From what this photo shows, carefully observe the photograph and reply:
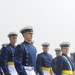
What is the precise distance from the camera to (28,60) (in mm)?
5809

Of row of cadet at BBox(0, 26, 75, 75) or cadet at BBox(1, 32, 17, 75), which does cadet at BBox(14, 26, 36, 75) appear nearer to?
row of cadet at BBox(0, 26, 75, 75)

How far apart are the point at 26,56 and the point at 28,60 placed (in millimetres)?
85

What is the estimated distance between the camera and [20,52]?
569 centimetres

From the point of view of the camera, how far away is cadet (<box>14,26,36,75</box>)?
18.3ft

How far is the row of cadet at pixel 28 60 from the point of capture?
5.69 metres

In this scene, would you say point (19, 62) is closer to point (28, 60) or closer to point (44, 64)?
point (28, 60)

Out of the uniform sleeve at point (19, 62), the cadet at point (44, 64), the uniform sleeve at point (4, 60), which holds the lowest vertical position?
the cadet at point (44, 64)

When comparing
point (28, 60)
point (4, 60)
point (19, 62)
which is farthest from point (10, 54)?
point (19, 62)

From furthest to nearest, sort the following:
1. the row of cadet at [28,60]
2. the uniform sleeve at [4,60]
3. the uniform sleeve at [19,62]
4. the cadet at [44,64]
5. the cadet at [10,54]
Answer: the cadet at [44,64] < the cadet at [10,54] < the uniform sleeve at [4,60] < the row of cadet at [28,60] < the uniform sleeve at [19,62]

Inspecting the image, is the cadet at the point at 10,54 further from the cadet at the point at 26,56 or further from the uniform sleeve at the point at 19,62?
the uniform sleeve at the point at 19,62

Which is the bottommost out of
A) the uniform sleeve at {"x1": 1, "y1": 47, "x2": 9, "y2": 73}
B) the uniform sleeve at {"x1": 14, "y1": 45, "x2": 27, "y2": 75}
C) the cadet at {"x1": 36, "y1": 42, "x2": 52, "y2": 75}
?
the cadet at {"x1": 36, "y1": 42, "x2": 52, "y2": 75}

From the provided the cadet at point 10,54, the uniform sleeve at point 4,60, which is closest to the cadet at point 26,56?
the uniform sleeve at point 4,60

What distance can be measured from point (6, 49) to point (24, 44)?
2.28 metres

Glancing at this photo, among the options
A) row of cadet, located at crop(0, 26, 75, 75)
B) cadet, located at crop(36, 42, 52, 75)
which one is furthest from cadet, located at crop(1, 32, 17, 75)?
cadet, located at crop(36, 42, 52, 75)
